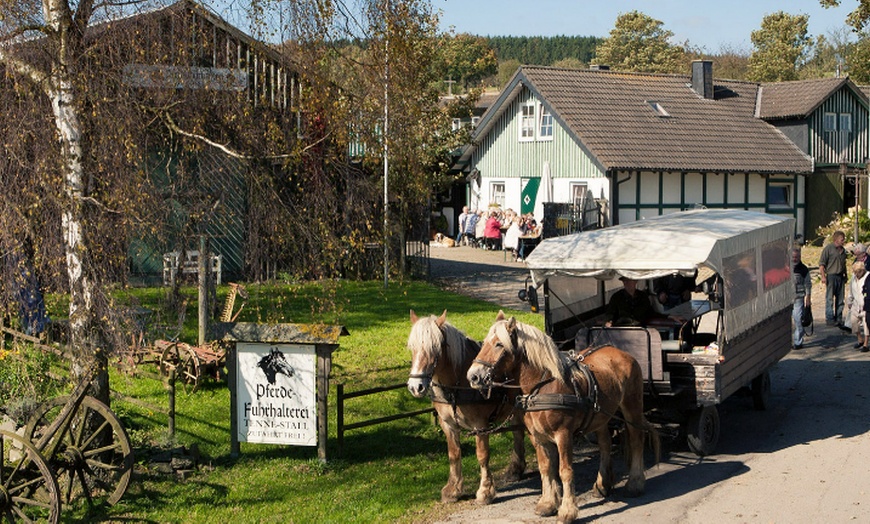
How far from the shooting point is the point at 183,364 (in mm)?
13609

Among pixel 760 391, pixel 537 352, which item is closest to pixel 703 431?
pixel 760 391

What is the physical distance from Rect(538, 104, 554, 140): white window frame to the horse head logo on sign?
990 inches

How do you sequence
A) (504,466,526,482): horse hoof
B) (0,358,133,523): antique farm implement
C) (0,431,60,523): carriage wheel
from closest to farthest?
(0,431,60,523): carriage wheel
(0,358,133,523): antique farm implement
(504,466,526,482): horse hoof

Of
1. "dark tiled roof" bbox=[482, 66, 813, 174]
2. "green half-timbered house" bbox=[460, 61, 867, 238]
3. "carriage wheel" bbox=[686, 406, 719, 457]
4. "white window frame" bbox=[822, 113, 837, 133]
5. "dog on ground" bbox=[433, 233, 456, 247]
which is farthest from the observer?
"dog on ground" bbox=[433, 233, 456, 247]

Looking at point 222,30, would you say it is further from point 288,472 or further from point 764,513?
point 764,513

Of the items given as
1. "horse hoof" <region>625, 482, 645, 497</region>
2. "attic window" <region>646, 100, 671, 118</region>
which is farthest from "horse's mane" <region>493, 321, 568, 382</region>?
"attic window" <region>646, 100, 671, 118</region>

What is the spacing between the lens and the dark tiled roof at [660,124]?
32344mm

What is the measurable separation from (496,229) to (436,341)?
2556cm

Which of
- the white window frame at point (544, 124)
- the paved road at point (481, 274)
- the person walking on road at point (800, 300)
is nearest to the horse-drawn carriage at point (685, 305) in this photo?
the person walking on road at point (800, 300)

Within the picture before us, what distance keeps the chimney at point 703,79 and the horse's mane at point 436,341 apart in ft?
97.8

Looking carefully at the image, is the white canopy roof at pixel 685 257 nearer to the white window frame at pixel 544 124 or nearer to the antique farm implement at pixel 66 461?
the antique farm implement at pixel 66 461

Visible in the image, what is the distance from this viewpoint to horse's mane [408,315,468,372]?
8969 mm

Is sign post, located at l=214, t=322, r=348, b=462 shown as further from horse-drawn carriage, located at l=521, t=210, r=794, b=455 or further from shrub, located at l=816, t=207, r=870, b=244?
shrub, located at l=816, t=207, r=870, b=244

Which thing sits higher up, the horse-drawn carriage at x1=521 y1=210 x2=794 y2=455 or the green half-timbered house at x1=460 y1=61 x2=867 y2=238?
the green half-timbered house at x1=460 y1=61 x2=867 y2=238
